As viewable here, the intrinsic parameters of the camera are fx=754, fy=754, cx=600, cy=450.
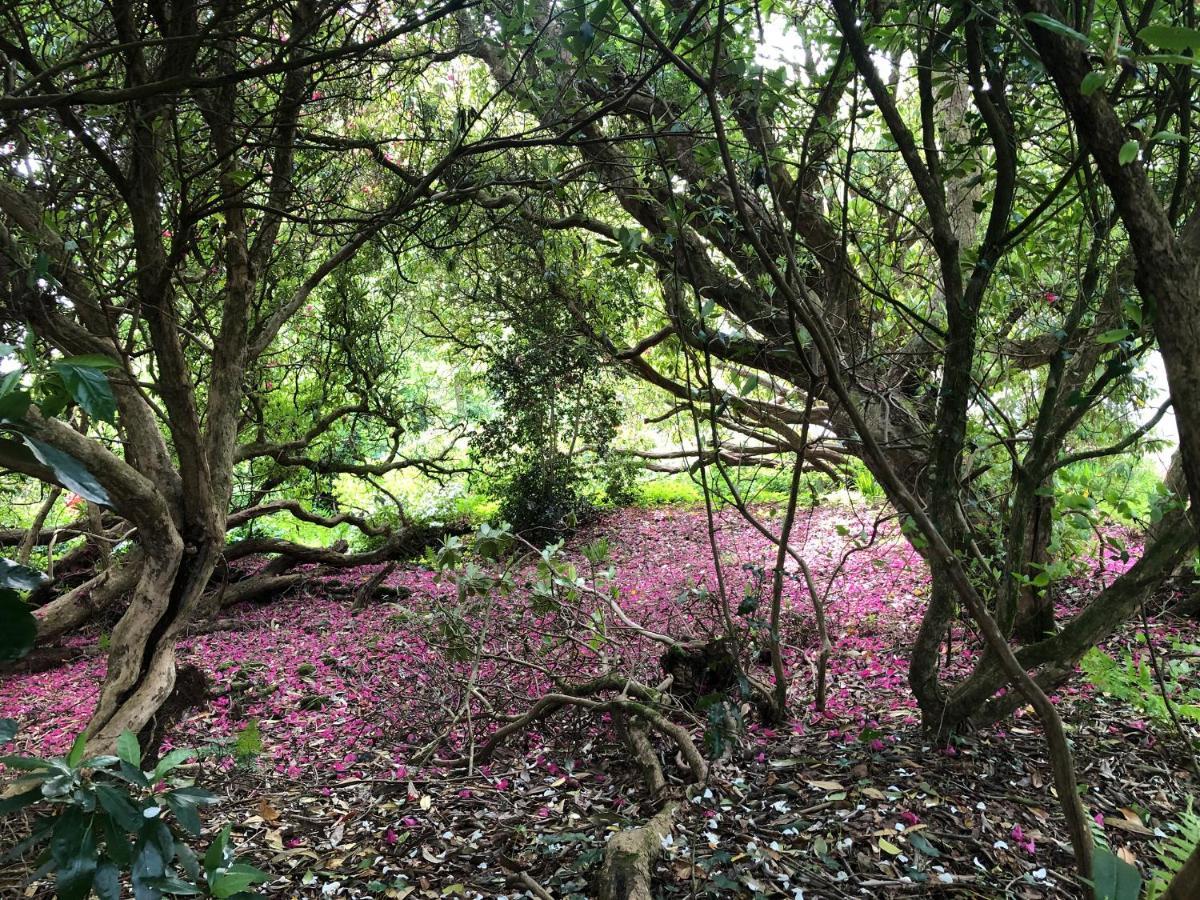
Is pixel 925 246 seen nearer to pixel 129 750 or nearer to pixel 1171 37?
pixel 1171 37

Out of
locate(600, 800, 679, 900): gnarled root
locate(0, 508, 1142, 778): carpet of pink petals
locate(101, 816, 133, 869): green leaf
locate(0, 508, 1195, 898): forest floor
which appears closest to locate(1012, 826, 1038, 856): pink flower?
locate(0, 508, 1195, 898): forest floor

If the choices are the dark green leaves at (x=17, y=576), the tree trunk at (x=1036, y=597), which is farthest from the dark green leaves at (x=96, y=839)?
the tree trunk at (x=1036, y=597)

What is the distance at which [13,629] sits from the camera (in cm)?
77

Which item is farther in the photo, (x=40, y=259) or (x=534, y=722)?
(x=534, y=722)

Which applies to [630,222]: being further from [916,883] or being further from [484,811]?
[916,883]

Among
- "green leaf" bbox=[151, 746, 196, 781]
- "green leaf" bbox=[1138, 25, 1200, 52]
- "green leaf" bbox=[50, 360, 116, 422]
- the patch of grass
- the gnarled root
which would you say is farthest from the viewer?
the patch of grass

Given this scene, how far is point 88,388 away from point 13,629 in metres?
0.31

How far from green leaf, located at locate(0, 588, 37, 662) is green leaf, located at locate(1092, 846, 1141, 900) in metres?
1.53

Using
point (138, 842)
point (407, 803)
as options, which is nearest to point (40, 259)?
point (138, 842)

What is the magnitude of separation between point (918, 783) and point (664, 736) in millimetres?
875

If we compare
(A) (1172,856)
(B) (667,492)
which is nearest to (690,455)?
(A) (1172,856)

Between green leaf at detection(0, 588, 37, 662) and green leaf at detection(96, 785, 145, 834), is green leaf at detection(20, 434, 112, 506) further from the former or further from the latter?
green leaf at detection(96, 785, 145, 834)

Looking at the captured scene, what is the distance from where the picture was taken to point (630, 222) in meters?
5.63

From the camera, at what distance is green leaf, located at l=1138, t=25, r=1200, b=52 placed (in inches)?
30.3
